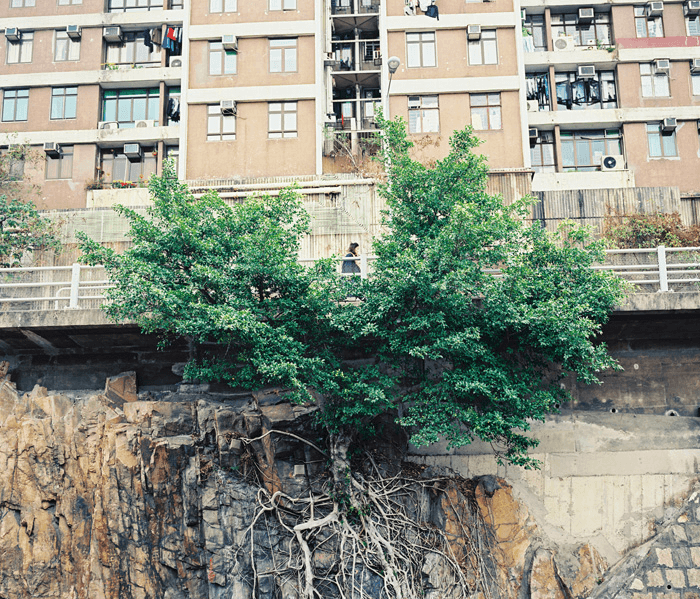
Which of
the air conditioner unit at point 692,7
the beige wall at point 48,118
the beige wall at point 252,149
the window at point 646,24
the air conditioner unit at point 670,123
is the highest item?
the air conditioner unit at point 692,7

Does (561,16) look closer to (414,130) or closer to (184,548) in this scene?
(414,130)

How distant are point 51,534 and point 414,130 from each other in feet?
46.8

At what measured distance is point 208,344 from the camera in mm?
14859

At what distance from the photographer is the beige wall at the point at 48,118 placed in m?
25.2

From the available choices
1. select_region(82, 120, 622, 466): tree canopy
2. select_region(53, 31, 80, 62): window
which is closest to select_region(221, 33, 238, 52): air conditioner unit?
select_region(53, 31, 80, 62): window

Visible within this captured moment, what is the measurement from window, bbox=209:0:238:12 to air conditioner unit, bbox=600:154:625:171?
1273 centimetres

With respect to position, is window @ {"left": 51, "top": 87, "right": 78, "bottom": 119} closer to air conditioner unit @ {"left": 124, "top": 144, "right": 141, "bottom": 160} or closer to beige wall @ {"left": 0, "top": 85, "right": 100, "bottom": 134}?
beige wall @ {"left": 0, "top": 85, "right": 100, "bottom": 134}

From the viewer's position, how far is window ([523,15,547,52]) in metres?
26.1

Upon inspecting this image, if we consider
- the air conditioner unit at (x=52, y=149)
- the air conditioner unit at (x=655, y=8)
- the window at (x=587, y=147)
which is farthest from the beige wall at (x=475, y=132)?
the air conditioner unit at (x=52, y=149)

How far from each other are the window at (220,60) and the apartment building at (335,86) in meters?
0.04

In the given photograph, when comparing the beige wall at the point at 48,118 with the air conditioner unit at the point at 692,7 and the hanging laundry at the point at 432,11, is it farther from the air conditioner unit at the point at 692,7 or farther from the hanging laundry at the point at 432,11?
the air conditioner unit at the point at 692,7

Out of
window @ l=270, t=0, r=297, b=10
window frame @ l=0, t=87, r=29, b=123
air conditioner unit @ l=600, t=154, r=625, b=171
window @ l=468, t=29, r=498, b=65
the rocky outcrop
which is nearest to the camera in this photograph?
the rocky outcrop

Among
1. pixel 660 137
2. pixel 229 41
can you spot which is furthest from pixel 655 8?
pixel 229 41

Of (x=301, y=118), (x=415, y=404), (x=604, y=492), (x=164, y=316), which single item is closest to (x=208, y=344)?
(x=164, y=316)
